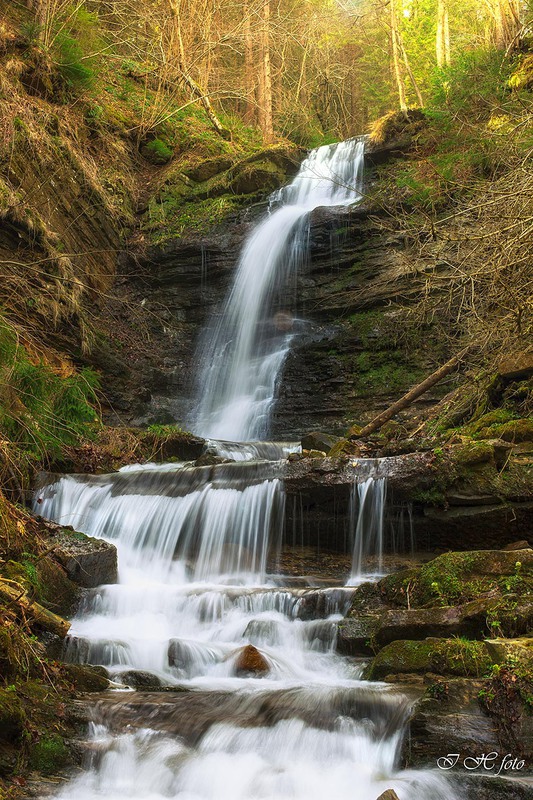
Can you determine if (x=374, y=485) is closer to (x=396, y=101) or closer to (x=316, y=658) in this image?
(x=316, y=658)

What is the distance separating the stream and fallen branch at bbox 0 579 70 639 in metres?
0.24

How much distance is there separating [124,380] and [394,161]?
Result: 8536mm

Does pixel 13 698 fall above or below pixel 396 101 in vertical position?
below

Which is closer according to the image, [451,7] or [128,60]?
[128,60]

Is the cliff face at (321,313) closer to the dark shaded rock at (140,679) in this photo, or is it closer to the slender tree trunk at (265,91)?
the slender tree trunk at (265,91)

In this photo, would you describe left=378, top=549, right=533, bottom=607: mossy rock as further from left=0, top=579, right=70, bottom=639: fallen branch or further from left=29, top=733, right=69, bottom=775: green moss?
left=29, top=733, right=69, bottom=775: green moss

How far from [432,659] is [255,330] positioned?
1055 cm

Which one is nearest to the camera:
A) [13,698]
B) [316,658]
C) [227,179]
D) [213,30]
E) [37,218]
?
[13,698]

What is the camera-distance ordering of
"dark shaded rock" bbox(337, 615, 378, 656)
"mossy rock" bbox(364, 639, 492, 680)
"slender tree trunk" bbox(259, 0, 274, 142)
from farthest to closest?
"slender tree trunk" bbox(259, 0, 274, 142)
"dark shaded rock" bbox(337, 615, 378, 656)
"mossy rock" bbox(364, 639, 492, 680)

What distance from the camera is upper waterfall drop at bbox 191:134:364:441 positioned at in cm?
1275

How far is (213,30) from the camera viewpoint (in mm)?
20703

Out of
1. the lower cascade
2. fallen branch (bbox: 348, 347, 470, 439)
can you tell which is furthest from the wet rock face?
fallen branch (bbox: 348, 347, 470, 439)

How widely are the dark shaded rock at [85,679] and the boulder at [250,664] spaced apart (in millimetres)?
1005

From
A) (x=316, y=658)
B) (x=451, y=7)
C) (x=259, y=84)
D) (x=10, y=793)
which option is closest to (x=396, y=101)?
(x=451, y=7)
